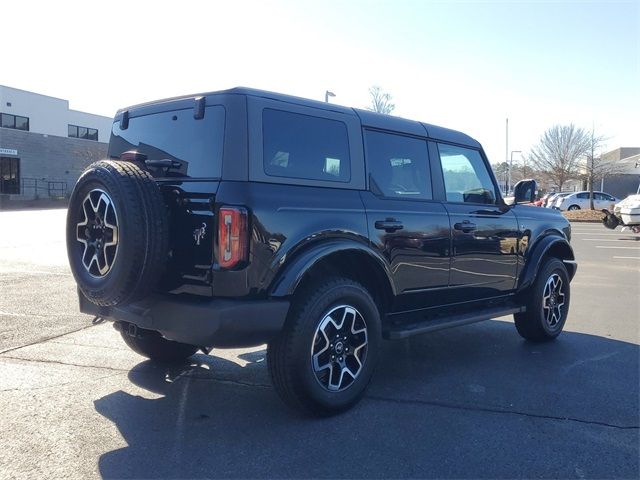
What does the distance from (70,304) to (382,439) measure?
201 inches

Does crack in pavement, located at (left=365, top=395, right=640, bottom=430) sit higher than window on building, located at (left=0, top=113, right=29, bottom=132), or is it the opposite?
window on building, located at (left=0, top=113, right=29, bottom=132)

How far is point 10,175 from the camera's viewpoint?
40000 millimetres

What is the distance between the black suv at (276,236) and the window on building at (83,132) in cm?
4912

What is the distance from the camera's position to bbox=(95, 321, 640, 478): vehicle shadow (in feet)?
10.3

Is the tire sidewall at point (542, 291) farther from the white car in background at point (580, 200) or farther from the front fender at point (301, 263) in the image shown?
the white car in background at point (580, 200)

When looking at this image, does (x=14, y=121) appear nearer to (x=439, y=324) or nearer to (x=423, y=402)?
(x=439, y=324)

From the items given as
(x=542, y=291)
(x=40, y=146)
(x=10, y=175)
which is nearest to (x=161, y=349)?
(x=542, y=291)

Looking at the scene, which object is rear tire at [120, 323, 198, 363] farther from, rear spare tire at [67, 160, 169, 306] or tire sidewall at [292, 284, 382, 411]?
tire sidewall at [292, 284, 382, 411]

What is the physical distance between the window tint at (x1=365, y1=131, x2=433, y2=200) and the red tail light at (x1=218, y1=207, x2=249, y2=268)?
1.39m

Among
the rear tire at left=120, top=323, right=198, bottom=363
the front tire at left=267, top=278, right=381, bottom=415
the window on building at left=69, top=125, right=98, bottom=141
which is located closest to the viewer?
the front tire at left=267, top=278, right=381, bottom=415

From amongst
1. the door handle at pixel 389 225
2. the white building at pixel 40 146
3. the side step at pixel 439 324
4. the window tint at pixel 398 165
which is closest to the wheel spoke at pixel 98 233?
the door handle at pixel 389 225

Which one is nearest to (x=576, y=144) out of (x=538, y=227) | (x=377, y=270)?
(x=538, y=227)

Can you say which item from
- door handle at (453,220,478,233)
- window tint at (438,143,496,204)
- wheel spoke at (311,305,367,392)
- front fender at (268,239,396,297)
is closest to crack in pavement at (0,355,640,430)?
wheel spoke at (311,305,367,392)

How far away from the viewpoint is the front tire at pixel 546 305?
572 cm
